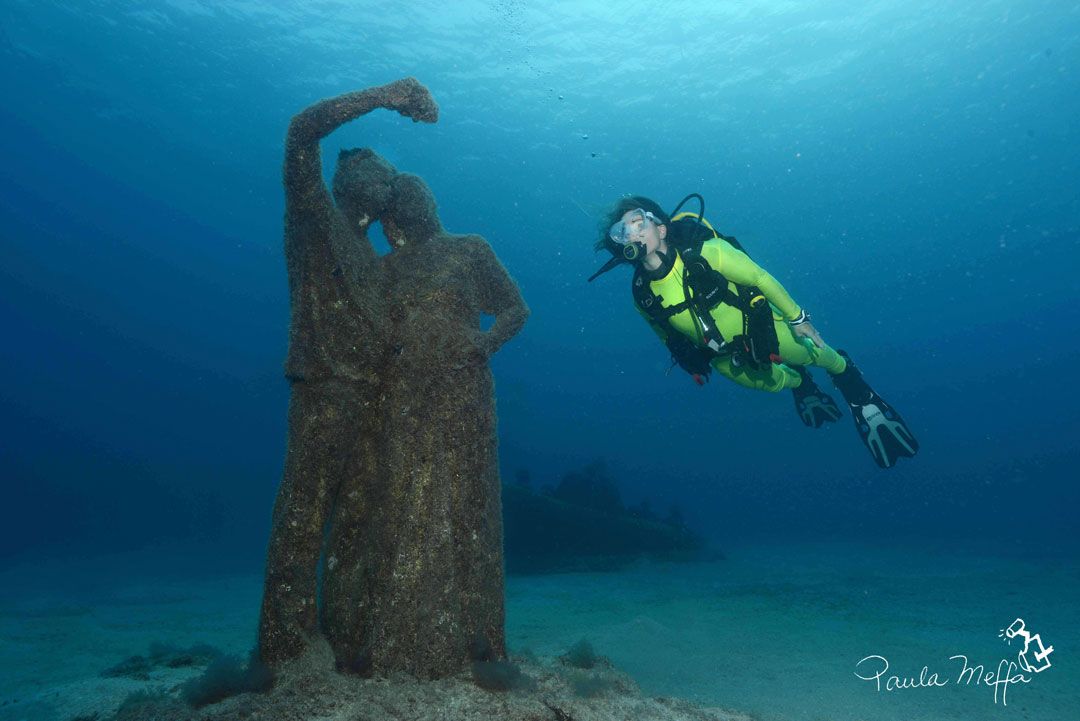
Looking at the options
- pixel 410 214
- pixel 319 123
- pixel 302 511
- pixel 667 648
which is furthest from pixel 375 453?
pixel 667 648

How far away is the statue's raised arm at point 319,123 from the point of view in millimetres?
4035

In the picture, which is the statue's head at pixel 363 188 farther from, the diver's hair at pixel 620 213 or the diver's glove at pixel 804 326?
the diver's glove at pixel 804 326

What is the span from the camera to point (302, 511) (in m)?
4.24

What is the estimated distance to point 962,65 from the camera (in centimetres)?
4009

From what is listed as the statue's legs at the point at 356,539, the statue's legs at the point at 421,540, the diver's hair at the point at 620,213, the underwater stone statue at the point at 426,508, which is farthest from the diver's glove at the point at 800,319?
the statue's legs at the point at 356,539

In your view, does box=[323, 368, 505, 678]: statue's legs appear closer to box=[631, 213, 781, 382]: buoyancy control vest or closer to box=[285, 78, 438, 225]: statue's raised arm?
box=[285, 78, 438, 225]: statue's raised arm

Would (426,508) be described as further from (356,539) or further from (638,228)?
(638,228)

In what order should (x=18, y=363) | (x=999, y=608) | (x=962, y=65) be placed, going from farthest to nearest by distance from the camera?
1. (x=18, y=363)
2. (x=962, y=65)
3. (x=999, y=608)

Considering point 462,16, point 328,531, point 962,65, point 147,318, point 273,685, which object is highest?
point 962,65

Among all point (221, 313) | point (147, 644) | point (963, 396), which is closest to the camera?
point (147, 644)

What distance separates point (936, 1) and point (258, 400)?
3158 inches

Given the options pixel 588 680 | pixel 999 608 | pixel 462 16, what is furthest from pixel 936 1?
pixel 588 680

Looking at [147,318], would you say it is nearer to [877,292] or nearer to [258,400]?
[258,400]

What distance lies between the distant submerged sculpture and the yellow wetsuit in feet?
10.6
